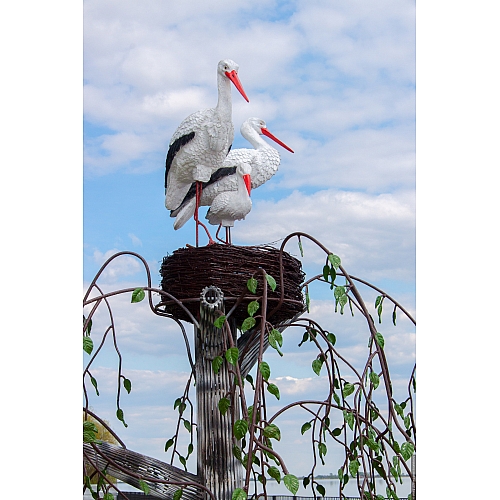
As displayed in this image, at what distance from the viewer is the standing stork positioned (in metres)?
2.61

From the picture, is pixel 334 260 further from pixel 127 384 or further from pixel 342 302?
pixel 127 384

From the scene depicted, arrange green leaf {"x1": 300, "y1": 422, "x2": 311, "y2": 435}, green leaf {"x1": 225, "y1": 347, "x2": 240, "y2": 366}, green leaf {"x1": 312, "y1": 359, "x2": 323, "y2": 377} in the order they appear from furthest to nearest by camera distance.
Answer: green leaf {"x1": 300, "y1": 422, "x2": 311, "y2": 435} → green leaf {"x1": 312, "y1": 359, "x2": 323, "y2": 377} → green leaf {"x1": 225, "y1": 347, "x2": 240, "y2": 366}

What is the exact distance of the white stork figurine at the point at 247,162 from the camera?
280 centimetres

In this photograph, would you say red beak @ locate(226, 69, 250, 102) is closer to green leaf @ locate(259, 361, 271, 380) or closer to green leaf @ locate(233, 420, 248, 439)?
green leaf @ locate(259, 361, 271, 380)

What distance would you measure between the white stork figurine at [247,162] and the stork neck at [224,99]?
0.30m

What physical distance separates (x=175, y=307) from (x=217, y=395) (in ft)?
1.10

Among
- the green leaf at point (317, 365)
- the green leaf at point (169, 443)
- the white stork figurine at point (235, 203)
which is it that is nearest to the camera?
the green leaf at point (317, 365)

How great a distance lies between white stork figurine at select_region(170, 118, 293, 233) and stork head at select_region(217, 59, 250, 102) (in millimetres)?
361

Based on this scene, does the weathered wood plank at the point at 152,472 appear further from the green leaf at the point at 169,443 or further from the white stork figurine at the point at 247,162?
the white stork figurine at the point at 247,162

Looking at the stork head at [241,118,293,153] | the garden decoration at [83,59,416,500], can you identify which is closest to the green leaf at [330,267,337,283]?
the garden decoration at [83,59,416,500]

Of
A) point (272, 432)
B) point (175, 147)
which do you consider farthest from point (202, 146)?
point (272, 432)

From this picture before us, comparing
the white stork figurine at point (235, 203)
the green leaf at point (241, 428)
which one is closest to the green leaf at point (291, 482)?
the green leaf at point (241, 428)
